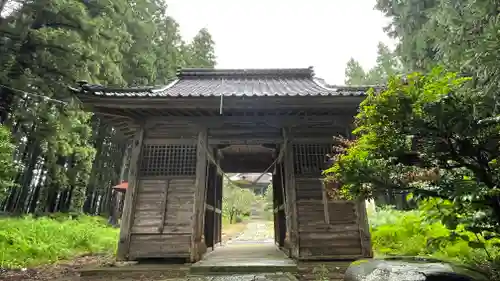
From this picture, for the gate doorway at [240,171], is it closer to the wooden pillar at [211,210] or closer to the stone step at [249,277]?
the wooden pillar at [211,210]

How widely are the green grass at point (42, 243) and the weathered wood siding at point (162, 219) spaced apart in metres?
3.07

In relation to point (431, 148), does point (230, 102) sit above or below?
above

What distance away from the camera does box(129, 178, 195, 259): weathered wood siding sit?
6207 millimetres

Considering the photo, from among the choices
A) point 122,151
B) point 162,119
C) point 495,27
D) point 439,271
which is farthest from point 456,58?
point 122,151

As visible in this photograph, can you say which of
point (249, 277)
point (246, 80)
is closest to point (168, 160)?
point (249, 277)

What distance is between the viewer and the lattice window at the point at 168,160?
6867 mm

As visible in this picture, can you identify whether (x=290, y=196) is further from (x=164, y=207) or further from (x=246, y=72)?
(x=246, y=72)

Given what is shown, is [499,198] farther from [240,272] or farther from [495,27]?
[240,272]

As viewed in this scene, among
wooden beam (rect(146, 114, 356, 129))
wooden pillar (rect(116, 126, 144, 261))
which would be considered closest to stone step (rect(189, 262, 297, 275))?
wooden pillar (rect(116, 126, 144, 261))

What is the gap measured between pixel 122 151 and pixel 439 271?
65.1ft

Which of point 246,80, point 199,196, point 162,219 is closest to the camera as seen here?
point 162,219

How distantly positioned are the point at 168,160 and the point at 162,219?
1.44m

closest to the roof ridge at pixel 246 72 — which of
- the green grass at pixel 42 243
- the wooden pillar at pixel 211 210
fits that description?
the wooden pillar at pixel 211 210

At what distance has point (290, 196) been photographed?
6.68 meters
